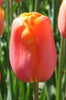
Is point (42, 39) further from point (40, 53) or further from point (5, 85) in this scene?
point (5, 85)

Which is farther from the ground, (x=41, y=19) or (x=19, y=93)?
(x=41, y=19)

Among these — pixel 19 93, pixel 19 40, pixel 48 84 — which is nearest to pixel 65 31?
pixel 19 40

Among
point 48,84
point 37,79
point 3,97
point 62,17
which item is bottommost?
point 3,97

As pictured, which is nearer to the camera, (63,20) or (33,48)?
(33,48)

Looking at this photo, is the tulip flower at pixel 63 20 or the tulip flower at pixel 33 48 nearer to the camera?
the tulip flower at pixel 33 48

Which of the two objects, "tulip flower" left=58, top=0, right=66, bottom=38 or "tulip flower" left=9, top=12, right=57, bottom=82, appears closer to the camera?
"tulip flower" left=9, top=12, right=57, bottom=82

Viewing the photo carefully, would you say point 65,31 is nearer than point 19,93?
Yes

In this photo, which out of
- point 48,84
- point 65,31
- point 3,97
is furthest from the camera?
point 3,97

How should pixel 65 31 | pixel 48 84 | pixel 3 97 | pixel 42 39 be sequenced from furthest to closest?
1. pixel 3 97
2. pixel 48 84
3. pixel 65 31
4. pixel 42 39
